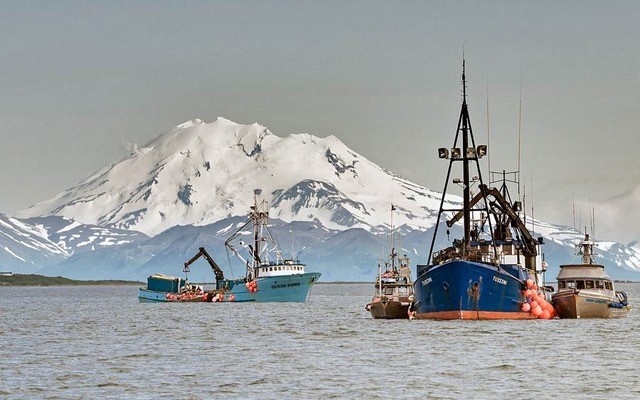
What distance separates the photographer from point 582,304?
112 m

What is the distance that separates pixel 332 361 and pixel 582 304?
4608cm

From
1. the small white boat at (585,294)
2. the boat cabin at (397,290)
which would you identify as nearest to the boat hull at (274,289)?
the boat cabin at (397,290)

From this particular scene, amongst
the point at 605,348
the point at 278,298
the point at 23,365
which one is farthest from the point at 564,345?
the point at 278,298

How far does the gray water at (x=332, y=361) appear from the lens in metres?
57.5

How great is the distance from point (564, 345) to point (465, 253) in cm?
2373

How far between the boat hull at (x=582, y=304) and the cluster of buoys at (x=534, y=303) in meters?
3.37

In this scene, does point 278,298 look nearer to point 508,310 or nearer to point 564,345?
point 508,310

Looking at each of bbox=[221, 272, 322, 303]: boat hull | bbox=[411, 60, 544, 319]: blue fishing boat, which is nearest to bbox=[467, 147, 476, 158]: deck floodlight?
bbox=[411, 60, 544, 319]: blue fishing boat

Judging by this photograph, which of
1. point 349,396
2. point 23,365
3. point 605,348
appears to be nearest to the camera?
point 349,396

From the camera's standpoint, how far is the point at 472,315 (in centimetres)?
10319

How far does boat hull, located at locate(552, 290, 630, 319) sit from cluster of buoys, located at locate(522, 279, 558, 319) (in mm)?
3369

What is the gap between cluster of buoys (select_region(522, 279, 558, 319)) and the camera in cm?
10662

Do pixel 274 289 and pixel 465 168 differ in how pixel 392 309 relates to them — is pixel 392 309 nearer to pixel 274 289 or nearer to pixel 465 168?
pixel 465 168

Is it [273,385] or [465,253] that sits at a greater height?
[465,253]
